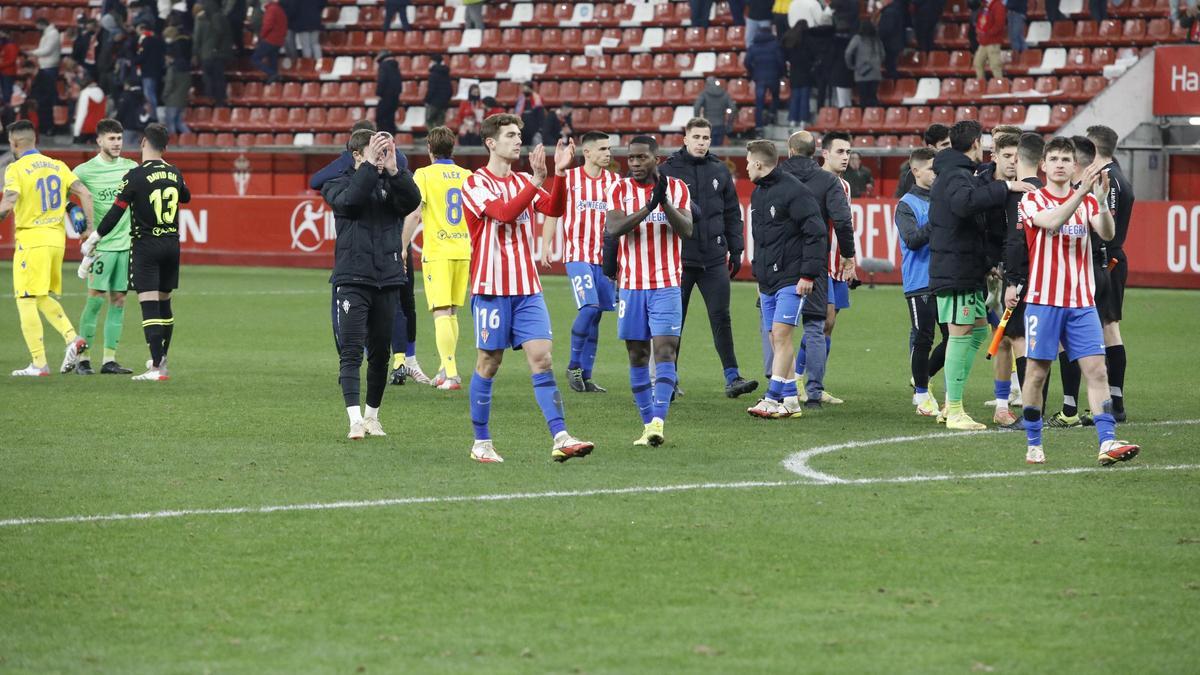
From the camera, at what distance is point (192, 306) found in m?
22.3

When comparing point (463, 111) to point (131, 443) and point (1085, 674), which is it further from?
point (1085, 674)

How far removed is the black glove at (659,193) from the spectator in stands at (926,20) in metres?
19.2

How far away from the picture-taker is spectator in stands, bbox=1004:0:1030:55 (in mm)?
27781

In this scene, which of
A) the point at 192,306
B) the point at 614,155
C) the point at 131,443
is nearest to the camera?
the point at 131,443

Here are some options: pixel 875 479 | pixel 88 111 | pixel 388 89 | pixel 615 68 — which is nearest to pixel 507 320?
pixel 875 479

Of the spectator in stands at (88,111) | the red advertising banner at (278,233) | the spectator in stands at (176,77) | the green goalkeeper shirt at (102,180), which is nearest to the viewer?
the green goalkeeper shirt at (102,180)

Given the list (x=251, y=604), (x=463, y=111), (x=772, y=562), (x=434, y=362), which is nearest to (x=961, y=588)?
(x=772, y=562)

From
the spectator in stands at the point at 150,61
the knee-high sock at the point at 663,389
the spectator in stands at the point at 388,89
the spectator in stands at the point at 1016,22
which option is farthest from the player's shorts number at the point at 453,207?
the spectator in stands at the point at 150,61

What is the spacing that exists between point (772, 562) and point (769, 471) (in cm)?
245

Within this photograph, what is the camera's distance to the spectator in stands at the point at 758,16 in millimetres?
29047

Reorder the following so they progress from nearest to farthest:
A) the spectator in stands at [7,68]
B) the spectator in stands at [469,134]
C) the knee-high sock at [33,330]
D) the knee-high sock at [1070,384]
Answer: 1. the knee-high sock at [1070,384]
2. the knee-high sock at [33,330]
3. the spectator in stands at [469,134]
4. the spectator in stands at [7,68]

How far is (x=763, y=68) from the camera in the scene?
94.3ft

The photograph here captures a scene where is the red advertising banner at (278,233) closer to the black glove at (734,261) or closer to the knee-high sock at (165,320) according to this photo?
the black glove at (734,261)

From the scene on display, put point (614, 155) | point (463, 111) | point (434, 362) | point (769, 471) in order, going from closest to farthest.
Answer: point (769, 471), point (434, 362), point (614, 155), point (463, 111)
